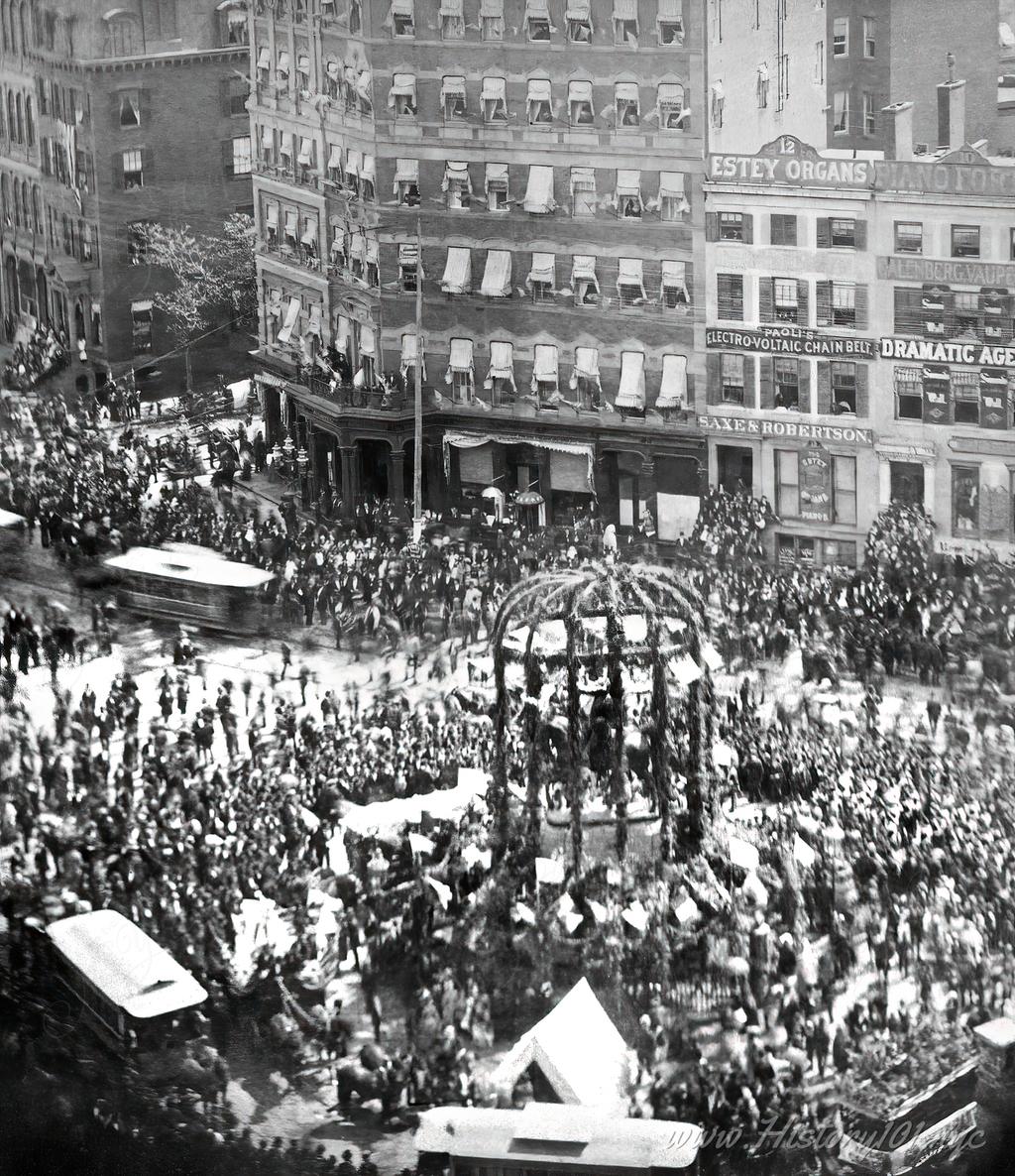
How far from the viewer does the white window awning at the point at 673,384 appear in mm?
12422

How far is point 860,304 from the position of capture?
12.1 meters

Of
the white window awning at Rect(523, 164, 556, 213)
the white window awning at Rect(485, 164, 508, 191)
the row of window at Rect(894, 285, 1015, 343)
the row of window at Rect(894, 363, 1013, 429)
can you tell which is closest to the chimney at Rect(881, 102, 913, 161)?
the row of window at Rect(894, 285, 1015, 343)

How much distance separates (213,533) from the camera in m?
13.1

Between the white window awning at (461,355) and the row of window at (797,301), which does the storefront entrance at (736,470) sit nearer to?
the row of window at (797,301)

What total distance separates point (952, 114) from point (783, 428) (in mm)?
2089

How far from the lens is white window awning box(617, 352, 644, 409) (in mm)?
12477

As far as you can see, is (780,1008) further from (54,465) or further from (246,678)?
(54,465)

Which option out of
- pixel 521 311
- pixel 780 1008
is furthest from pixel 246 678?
pixel 780 1008

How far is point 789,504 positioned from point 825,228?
5.52ft

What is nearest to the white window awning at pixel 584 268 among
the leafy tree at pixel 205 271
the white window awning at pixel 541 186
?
the white window awning at pixel 541 186

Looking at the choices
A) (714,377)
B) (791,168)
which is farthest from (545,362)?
(791,168)

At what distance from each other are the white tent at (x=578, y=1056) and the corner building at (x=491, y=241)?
9.87ft

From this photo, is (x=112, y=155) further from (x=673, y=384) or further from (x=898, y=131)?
(x=898, y=131)

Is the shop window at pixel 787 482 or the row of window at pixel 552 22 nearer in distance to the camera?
the row of window at pixel 552 22
